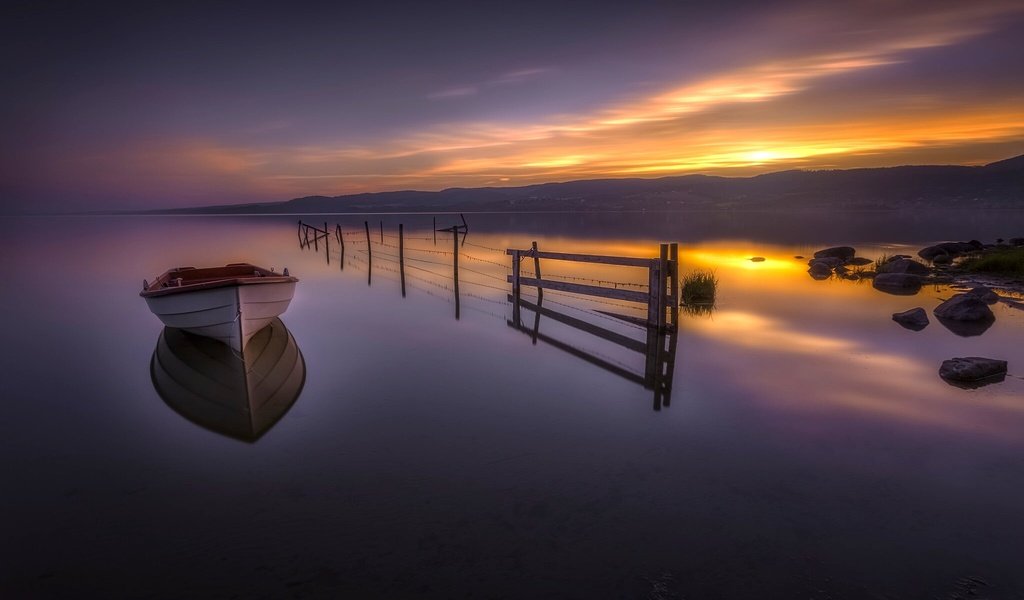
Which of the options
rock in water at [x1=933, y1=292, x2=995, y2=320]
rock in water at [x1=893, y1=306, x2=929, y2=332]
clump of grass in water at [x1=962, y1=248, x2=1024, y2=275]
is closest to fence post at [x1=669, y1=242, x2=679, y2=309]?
rock in water at [x1=893, y1=306, x2=929, y2=332]

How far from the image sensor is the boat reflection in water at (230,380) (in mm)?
9203

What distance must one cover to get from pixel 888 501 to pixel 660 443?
2.82 meters

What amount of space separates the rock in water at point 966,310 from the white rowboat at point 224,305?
62.0 ft

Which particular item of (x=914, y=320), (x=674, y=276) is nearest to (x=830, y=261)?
(x=914, y=320)

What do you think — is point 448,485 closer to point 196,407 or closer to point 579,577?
point 579,577

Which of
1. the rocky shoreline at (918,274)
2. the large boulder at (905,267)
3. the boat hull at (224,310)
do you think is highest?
the boat hull at (224,310)

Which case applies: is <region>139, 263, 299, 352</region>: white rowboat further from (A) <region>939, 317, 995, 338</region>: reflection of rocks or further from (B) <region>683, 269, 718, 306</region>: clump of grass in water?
(A) <region>939, 317, 995, 338</region>: reflection of rocks

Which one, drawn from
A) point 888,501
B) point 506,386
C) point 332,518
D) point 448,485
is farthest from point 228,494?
point 888,501

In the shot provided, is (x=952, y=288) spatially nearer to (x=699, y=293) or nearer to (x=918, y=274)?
(x=918, y=274)

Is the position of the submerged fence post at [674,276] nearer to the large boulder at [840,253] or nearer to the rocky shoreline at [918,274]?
the rocky shoreline at [918,274]

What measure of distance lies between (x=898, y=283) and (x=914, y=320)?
26.0ft

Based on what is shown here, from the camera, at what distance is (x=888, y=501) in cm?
612

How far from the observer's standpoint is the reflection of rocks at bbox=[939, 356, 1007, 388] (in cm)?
1019

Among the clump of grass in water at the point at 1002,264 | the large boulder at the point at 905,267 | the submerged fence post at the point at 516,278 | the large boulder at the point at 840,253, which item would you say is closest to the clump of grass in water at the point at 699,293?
the submerged fence post at the point at 516,278
